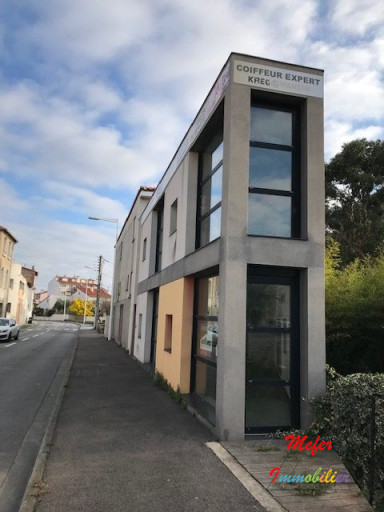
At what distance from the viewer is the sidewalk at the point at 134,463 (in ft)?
12.8

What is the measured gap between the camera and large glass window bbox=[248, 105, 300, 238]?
22.4 feet

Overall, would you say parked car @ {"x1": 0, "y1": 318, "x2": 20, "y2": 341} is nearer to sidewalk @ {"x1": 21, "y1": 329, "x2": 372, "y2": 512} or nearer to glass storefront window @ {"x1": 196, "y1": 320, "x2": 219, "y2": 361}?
sidewalk @ {"x1": 21, "y1": 329, "x2": 372, "y2": 512}

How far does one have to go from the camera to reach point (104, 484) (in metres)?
4.27

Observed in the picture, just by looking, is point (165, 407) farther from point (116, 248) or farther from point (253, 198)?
point (116, 248)

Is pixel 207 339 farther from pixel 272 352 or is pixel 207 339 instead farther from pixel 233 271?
pixel 233 271

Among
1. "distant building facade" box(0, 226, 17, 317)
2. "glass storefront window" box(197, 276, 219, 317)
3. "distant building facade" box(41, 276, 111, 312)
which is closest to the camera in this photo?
"glass storefront window" box(197, 276, 219, 317)

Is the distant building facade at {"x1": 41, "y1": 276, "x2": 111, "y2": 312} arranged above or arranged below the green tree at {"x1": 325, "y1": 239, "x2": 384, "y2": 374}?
above

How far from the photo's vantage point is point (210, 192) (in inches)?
331

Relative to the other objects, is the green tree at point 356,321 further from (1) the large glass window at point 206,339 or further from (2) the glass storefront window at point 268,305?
→ (1) the large glass window at point 206,339

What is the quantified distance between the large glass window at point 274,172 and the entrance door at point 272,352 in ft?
2.75

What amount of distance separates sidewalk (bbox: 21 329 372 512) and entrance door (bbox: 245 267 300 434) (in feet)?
1.93

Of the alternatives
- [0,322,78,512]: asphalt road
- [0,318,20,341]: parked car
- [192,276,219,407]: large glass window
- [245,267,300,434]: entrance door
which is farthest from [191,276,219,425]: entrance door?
[0,318,20,341]: parked car

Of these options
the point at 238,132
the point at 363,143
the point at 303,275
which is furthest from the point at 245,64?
the point at 363,143

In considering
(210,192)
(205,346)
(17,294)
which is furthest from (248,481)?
(17,294)
